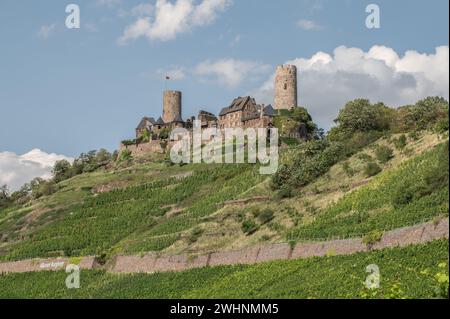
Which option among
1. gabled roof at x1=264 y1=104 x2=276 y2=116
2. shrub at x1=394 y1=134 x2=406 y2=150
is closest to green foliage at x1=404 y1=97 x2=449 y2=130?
shrub at x1=394 y1=134 x2=406 y2=150

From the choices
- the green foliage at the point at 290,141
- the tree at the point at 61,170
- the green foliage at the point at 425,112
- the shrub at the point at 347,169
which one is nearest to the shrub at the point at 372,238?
the shrub at the point at 347,169

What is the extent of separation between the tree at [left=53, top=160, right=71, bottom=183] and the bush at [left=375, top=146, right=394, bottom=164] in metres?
63.8

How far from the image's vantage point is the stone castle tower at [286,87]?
380 feet

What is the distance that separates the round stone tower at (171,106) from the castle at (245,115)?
224cm

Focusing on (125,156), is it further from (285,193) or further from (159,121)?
(285,193)

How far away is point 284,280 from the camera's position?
147 ft

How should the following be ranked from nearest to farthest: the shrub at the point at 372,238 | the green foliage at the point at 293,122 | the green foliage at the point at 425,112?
the shrub at the point at 372,238 → the green foliage at the point at 425,112 → the green foliage at the point at 293,122

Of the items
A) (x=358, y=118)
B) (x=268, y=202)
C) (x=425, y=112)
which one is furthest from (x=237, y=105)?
(x=268, y=202)

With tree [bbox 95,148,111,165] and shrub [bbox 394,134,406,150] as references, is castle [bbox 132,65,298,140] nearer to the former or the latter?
tree [bbox 95,148,111,165]

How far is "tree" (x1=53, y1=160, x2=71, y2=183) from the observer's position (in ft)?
385

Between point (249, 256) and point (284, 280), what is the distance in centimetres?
880

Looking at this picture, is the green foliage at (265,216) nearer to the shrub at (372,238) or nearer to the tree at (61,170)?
the shrub at (372,238)

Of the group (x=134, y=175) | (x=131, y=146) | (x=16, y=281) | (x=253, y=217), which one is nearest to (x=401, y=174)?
(x=253, y=217)
